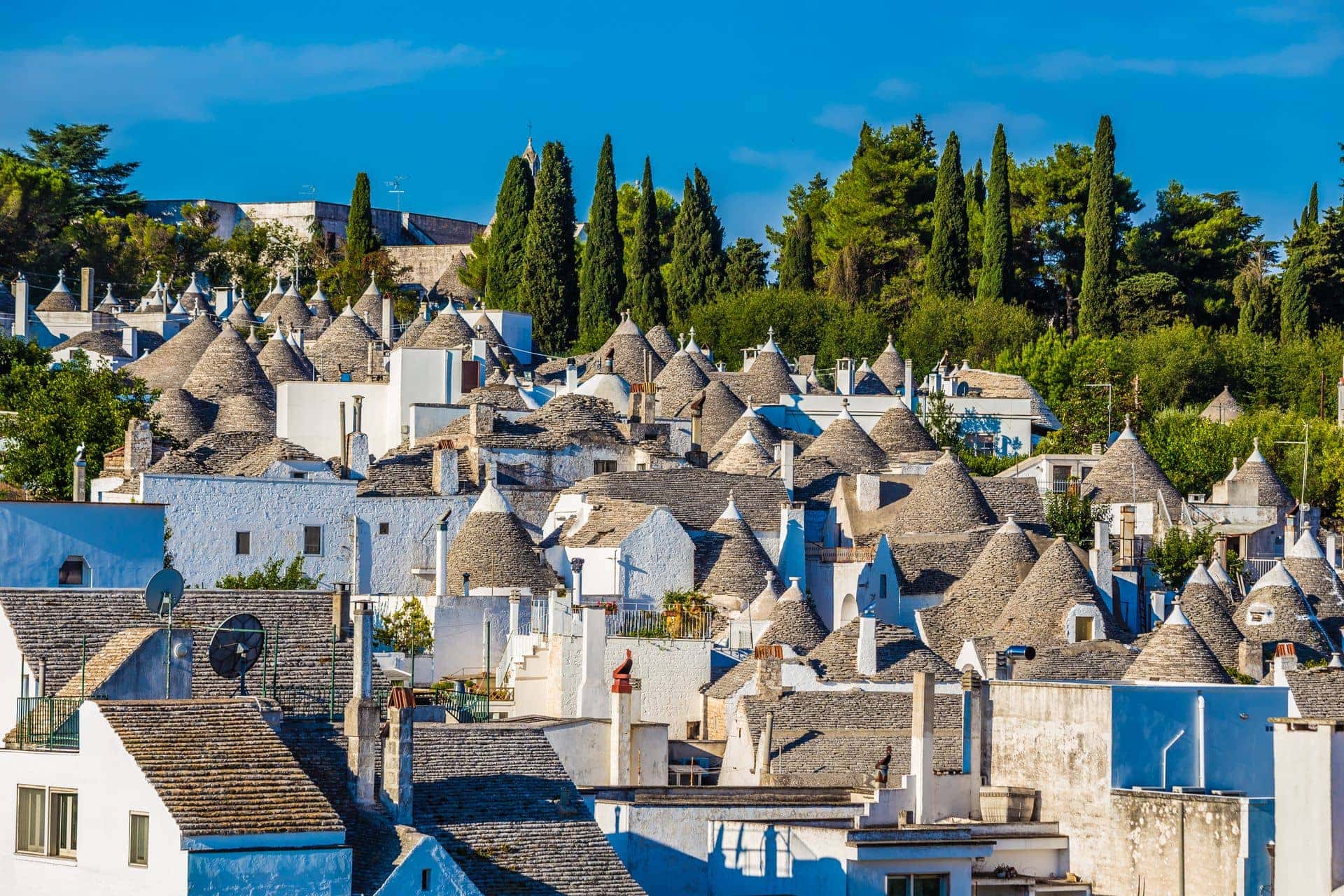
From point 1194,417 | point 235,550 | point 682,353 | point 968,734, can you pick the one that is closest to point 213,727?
point 968,734

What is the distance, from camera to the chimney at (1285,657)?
126 feet

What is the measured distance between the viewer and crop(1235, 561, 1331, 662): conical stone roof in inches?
1775

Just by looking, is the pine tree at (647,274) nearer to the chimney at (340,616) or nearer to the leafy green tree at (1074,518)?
the leafy green tree at (1074,518)

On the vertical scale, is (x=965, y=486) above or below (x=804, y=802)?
above

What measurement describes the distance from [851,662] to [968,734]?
17.4ft

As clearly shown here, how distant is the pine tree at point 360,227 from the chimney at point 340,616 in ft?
221

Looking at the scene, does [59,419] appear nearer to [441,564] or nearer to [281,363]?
[441,564]

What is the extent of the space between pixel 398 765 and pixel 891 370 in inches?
1967

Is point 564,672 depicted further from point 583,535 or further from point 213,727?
point 213,727

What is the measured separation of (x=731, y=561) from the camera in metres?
45.3

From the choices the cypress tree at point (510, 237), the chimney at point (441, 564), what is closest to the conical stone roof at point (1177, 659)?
the chimney at point (441, 564)

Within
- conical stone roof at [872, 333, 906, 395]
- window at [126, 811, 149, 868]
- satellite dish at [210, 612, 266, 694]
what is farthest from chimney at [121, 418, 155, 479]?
conical stone roof at [872, 333, 906, 395]

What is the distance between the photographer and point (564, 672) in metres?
35.9

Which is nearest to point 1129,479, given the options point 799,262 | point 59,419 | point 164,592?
point 59,419
